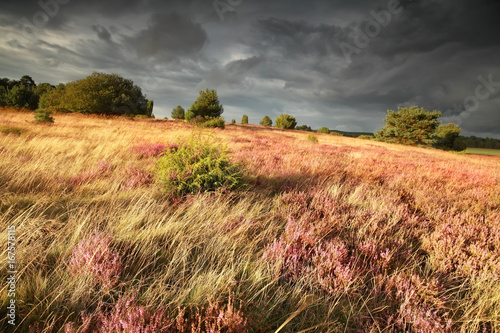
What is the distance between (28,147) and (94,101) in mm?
31330

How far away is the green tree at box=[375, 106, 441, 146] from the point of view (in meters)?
31.7

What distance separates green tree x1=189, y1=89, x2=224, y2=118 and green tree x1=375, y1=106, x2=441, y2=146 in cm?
3060

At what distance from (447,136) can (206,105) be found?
4930 centimetres

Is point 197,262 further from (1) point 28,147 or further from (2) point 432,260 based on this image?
(1) point 28,147

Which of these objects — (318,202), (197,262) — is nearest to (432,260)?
(318,202)

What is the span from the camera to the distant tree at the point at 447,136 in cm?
4147

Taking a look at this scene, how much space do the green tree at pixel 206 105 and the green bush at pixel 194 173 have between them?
30.4 m

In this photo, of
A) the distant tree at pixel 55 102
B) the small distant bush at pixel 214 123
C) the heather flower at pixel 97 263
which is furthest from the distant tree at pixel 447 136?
the distant tree at pixel 55 102

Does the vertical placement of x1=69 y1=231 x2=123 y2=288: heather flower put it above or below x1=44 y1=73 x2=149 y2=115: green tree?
below

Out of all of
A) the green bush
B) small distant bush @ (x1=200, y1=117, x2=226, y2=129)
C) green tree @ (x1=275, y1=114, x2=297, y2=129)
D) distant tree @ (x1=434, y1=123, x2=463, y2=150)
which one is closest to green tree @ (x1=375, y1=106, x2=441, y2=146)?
distant tree @ (x1=434, y1=123, x2=463, y2=150)

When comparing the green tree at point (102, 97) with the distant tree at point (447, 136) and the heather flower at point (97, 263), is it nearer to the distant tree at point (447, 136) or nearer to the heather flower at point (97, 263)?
the heather flower at point (97, 263)

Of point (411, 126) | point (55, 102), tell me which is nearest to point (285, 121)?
→ point (411, 126)

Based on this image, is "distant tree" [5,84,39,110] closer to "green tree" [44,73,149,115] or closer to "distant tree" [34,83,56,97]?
"green tree" [44,73,149,115]

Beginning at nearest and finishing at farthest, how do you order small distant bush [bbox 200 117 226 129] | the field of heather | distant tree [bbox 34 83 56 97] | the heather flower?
1. the field of heather
2. the heather flower
3. small distant bush [bbox 200 117 226 129]
4. distant tree [bbox 34 83 56 97]
